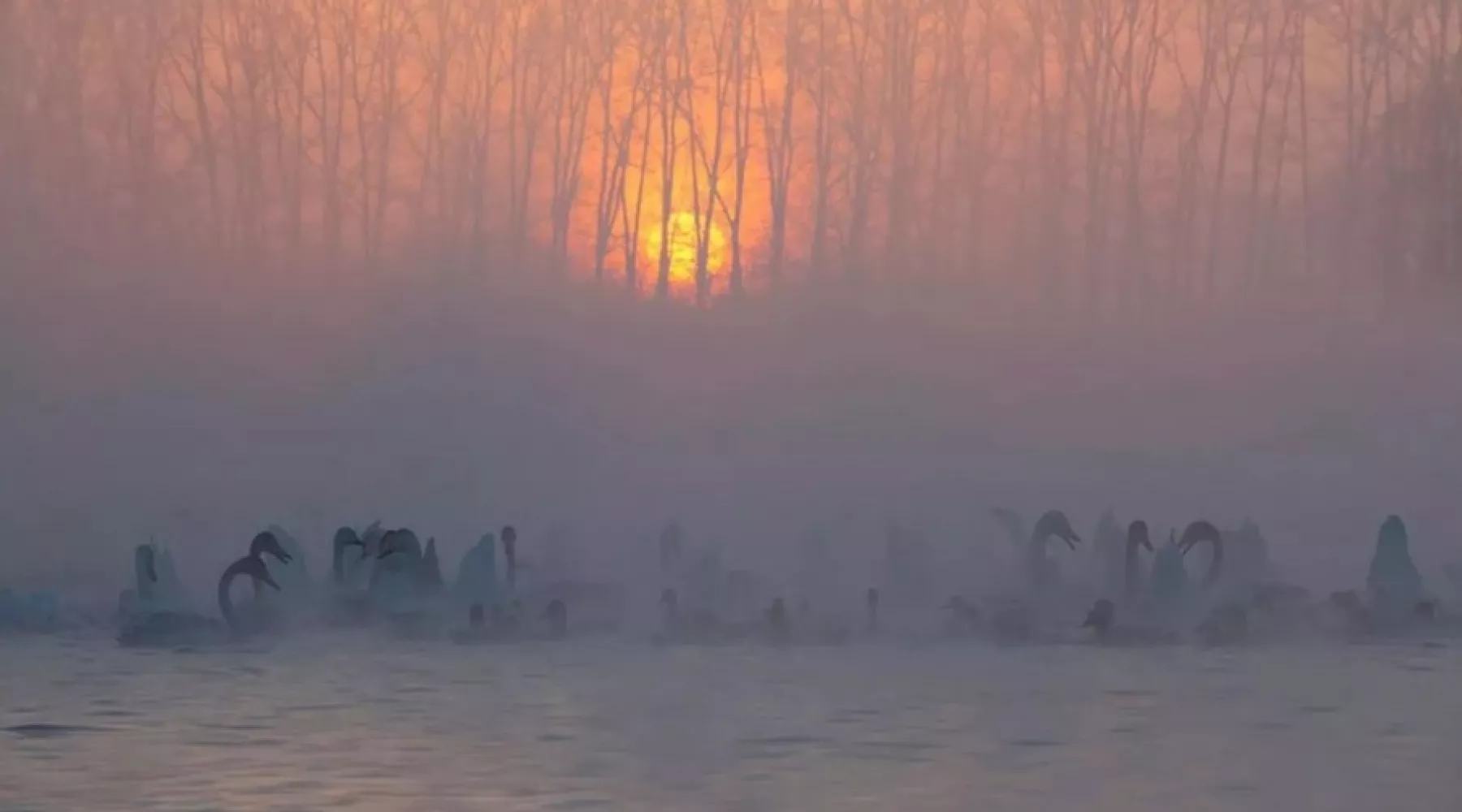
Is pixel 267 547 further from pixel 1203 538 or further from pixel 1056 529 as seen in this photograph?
pixel 1203 538

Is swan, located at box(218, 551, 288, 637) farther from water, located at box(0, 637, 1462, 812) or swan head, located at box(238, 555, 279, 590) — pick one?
water, located at box(0, 637, 1462, 812)

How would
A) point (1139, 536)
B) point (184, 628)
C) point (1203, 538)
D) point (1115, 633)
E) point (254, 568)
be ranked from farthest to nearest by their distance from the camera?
1. point (1203, 538)
2. point (1139, 536)
3. point (254, 568)
4. point (1115, 633)
5. point (184, 628)

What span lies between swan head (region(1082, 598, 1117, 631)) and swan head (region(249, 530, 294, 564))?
5.93m

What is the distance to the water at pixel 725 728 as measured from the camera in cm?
1129

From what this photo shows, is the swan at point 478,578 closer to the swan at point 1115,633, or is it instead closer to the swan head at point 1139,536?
the swan at point 1115,633

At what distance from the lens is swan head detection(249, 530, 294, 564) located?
18.5 m

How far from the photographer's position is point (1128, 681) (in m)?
15.1

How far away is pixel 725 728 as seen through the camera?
43.2 feet

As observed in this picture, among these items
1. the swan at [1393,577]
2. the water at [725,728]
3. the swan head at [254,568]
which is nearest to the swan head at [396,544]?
the swan head at [254,568]

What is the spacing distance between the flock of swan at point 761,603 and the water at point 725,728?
0.48m

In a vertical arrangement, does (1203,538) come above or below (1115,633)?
above

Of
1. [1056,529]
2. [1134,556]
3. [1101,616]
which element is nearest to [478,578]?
[1101,616]

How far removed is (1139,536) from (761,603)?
3.64 m

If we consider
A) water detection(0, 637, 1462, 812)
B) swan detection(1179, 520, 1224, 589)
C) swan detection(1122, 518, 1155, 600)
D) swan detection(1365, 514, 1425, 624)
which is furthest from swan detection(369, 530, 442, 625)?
swan detection(1365, 514, 1425, 624)
